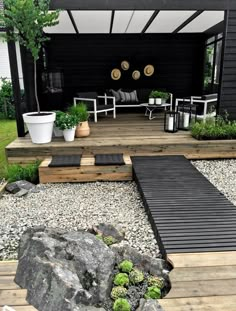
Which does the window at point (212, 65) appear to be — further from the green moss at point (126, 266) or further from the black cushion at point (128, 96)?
the green moss at point (126, 266)

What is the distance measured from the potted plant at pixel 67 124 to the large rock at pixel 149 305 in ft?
10.9

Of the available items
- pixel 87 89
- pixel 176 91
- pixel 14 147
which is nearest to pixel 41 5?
pixel 14 147

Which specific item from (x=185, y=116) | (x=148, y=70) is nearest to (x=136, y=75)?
(x=148, y=70)

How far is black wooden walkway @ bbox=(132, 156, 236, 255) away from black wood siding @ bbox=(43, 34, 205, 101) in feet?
16.8

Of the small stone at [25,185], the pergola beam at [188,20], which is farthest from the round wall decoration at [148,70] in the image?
the small stone at [25,185]

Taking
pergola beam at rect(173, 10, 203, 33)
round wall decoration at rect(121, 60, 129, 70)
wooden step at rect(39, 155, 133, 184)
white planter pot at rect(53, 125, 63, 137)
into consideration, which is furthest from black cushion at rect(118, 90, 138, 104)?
wooden step at rect(39, 155, 133, 184)

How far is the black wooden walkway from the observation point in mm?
2117

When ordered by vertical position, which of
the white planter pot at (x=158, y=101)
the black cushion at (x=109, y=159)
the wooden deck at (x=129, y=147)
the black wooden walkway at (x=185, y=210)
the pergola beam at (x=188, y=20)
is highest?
the pergola beam at (x=188, y=20)

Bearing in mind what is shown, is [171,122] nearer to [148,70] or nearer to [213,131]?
[213,131]

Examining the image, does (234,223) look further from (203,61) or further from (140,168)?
(203,61)

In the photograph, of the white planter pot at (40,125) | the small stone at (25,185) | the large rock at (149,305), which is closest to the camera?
the large rock at (149,305)

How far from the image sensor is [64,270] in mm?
1673

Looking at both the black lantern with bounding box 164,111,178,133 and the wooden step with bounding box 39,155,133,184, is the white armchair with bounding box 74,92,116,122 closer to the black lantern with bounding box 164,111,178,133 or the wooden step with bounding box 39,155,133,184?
the black lantern with bounding box 164,111,178,133

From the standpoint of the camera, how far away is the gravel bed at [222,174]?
3.48 metres
